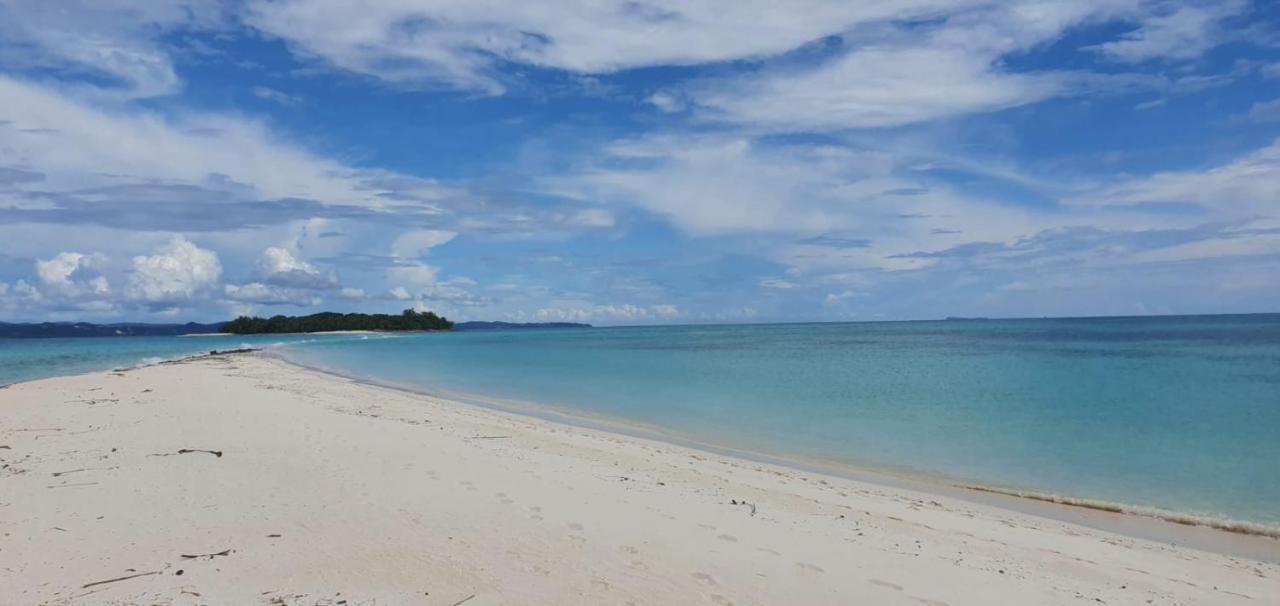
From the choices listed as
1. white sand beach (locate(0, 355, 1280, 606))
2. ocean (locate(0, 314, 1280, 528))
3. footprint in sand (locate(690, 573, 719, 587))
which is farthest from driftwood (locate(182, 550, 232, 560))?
ocean (locate(0, 314, 1280, 528))

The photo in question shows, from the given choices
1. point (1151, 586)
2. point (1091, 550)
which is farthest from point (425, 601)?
point (1091, 550)

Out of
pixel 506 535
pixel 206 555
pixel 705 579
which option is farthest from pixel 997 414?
pixel 206 555

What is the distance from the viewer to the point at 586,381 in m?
28.4

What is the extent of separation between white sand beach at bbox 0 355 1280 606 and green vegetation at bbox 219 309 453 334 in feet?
446

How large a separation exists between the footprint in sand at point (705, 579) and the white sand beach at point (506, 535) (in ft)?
0.08

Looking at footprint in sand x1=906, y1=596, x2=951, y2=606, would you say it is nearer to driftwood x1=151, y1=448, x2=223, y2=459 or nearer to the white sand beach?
the white sand beach

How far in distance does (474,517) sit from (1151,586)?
6102 mm

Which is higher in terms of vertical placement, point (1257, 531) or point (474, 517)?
point (474, 517)

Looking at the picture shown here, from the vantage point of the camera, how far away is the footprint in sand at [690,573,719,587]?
17.3 ft

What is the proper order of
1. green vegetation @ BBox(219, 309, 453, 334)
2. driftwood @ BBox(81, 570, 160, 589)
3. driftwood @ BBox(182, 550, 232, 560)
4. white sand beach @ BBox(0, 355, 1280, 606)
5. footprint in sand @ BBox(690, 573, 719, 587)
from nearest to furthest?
driftwood @ BBox(81, 570, 160, 589), white sand beach @ BBox(0, 355, 1280, 606), footprint in sand @ BBox(690, 573, 719, 587), driftwood @ BBox(182, 550, 232, 560), green vegetation @ BBox(219, 309, 453, 334)

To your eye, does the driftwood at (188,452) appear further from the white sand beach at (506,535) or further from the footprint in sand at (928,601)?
the footprint in sand at (928,601)

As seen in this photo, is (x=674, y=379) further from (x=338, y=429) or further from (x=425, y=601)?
(x=425, y=601)

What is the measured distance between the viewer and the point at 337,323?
14962 centimetres

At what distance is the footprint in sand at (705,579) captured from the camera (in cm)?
526
